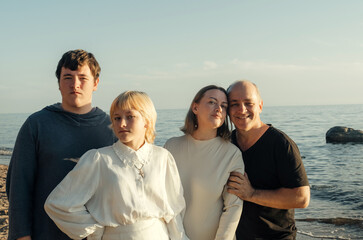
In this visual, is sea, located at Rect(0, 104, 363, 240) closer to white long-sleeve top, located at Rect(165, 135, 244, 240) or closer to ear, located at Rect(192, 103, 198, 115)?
white long-sleeve top, located at Rect(165, 135, 244, 240)

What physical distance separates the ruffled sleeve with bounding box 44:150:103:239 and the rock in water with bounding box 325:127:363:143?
855 inches

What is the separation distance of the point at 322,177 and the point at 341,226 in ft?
18.9

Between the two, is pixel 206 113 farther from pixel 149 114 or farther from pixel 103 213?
pixel 103 213

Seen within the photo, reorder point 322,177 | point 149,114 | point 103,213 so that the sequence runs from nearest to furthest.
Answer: point 103,213 → point 149,114 → point 322,177

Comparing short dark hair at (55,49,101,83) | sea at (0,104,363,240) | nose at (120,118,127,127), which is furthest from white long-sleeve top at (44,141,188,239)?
sea at (0,104,363,240)

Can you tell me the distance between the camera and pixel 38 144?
2814mm

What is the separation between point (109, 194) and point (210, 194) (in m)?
0.96

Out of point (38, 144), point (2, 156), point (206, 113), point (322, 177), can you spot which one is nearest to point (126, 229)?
point (38, 144)

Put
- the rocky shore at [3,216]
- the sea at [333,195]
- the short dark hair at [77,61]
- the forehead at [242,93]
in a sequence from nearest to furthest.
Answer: the short dark hair at [77,61] → the forehead at [242,93] → the rocky shore at [3,216] → the sea at [333,195]

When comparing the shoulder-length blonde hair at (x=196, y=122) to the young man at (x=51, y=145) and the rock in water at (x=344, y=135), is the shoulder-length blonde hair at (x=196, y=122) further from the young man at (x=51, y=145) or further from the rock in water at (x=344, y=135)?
the rock in water at (x=344, y=135)

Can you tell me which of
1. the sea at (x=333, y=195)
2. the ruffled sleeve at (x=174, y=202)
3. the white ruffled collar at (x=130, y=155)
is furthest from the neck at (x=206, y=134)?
the sea at (x=333, y=195)

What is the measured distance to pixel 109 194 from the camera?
244 centimetres

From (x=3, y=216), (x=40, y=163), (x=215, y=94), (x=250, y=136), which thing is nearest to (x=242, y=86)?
(x=215, y=94)

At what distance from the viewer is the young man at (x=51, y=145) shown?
8.98 feet
